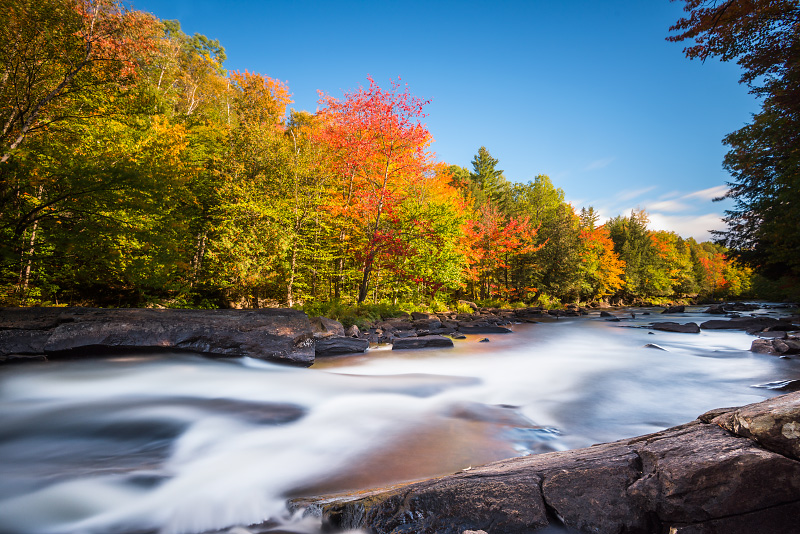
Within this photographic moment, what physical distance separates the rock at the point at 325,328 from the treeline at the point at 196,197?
13.3 feet

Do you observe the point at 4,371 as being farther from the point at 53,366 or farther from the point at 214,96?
the point at 214,96

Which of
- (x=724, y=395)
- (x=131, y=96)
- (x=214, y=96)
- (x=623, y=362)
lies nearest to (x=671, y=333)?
(x=623, y=362)

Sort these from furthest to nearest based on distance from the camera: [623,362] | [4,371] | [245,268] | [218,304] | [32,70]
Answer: [218,304]
[245,268]
[623,362]
[32,70]
[4,371]

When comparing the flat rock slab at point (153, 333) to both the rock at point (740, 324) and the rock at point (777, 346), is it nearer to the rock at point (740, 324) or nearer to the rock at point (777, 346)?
the rock at point (777, 346)

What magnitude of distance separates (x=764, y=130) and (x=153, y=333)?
2501 centimetres

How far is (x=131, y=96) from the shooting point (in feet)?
31.7

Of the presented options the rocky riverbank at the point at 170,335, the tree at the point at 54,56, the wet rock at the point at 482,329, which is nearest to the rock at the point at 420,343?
the rocky riverbank at the point at 170,335

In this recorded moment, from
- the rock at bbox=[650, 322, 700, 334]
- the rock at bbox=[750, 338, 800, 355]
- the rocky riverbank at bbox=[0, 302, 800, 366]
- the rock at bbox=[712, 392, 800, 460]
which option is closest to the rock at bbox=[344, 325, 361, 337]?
the rocky riverbank at bbox=[0, 302, 800, 366]

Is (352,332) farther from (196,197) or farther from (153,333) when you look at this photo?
(196,197)

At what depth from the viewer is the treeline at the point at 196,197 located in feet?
25.4

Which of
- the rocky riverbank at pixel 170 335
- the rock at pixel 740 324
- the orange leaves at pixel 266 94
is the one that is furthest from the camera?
the orange leaves at pixel 266 94

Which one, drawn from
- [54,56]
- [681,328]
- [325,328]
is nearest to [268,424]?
[325,328]

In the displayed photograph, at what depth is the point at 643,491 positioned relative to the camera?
1.94 metres

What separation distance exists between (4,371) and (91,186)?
385 cm
